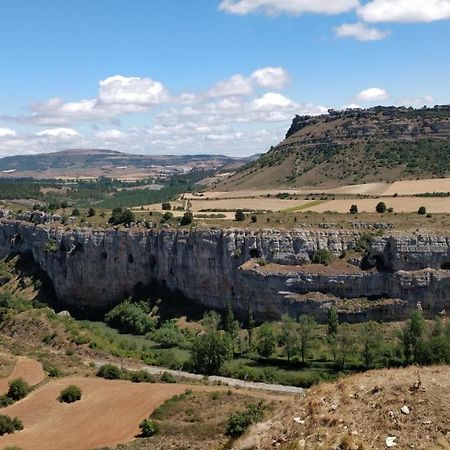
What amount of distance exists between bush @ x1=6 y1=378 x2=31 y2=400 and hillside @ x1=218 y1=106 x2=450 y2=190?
95.7m

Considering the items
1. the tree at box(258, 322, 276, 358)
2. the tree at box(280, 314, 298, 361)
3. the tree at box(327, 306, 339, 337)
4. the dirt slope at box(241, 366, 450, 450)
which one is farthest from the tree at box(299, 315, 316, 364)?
the dirt slope at box(241, 366, 450, 450)

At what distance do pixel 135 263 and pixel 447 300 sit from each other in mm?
43252

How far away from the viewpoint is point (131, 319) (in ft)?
275

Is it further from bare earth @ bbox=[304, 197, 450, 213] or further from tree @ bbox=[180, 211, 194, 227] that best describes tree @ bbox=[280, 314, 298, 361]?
bare earth @ bbox=[304, 197, 450, 213]

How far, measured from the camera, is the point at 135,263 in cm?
9362

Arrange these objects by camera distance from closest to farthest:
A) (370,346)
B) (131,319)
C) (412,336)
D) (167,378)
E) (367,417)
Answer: (367,417)
(167,378)
(412,336)
(370,346)
(131,319)

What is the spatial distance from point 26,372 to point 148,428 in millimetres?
18762

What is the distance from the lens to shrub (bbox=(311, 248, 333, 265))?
255ft

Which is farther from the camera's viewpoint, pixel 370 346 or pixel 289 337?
pixel 289 337

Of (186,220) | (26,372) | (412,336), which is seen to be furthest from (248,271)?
(26,372)

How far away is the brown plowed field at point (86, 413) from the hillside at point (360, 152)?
91527mm

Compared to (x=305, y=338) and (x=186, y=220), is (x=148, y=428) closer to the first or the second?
(x=305, y=338)

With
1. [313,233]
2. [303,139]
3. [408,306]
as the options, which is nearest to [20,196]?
[303,139]

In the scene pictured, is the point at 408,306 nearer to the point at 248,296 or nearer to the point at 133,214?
the point at 248,296
